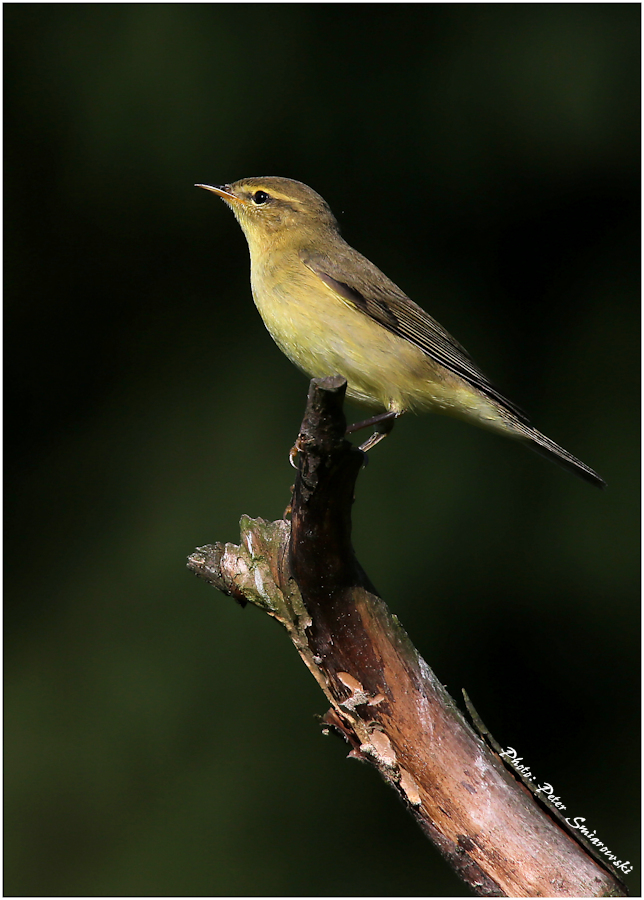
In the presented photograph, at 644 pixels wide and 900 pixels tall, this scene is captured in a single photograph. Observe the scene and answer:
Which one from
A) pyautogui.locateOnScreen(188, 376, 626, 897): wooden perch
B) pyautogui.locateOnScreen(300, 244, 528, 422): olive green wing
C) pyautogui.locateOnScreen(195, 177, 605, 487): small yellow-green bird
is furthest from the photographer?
pyautogui.locateOnScreen(300, 244, 528, 422): olive green wing

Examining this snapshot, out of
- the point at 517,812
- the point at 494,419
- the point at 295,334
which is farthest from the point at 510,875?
the point at 295,334

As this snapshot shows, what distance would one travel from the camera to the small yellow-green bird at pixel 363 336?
287cm

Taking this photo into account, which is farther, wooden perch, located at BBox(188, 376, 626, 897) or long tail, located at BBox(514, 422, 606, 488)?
long tail, located at BBox(514, 422, 606, 488)

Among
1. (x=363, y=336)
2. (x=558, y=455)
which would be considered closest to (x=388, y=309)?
(x=363, y=336)

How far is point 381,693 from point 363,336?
1.24m

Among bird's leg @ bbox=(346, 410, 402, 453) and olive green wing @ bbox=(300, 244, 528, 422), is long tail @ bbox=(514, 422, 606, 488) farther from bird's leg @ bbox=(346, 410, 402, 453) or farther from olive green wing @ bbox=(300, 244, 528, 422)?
bird's leg @ bbox=(346, 410, 402, 453)

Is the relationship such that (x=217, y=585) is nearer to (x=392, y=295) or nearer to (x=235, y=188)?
(x=392, y=295)

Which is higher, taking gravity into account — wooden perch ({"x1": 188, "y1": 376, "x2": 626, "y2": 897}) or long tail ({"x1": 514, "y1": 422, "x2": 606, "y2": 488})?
long tail ({"x1": 514, "y1": 422, "x2": 606, "y2": 488})

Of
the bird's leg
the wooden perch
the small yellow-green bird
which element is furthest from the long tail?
the wooden perch

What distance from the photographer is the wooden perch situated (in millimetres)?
2086

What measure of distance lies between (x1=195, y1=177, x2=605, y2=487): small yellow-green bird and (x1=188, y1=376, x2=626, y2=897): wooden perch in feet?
1.78

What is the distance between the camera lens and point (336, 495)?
2191mm

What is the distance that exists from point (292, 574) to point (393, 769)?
595 millimetres

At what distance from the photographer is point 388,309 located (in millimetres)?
3092
